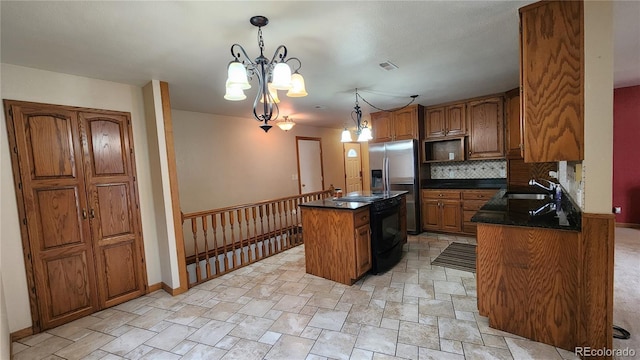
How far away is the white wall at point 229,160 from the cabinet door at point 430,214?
2945mm

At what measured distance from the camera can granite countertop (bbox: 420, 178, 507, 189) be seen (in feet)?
15.0

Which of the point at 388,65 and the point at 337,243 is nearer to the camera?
the point at 388,65

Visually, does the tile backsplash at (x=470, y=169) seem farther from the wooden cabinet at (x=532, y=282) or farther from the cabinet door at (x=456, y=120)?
the wooden cabinet at (x=532, y=282)

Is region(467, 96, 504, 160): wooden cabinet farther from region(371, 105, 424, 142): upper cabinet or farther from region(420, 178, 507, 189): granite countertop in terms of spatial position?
region(371, 105, 424, 142): upper cabinet

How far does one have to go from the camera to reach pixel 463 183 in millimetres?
4902

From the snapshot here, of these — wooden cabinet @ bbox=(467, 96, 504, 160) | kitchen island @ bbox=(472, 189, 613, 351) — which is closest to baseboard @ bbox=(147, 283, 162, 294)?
kitchen island @ bbox=(472, 189, 613, 351)

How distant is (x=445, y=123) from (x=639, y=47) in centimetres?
233

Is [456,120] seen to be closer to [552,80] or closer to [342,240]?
[552,80]

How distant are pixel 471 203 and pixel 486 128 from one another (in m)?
1.27

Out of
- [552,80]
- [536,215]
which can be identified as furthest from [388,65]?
[536,215]

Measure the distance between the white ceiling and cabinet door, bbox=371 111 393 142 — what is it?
186cm

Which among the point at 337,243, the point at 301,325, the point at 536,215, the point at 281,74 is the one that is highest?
the point at 281,74

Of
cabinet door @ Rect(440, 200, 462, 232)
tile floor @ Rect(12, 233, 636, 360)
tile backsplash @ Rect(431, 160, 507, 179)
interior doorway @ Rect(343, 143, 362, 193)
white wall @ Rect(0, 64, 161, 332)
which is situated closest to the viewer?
tile floor @ Rect(12, 233, 636, 360)

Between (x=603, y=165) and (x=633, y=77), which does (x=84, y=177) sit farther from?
(x=633, y=77)
